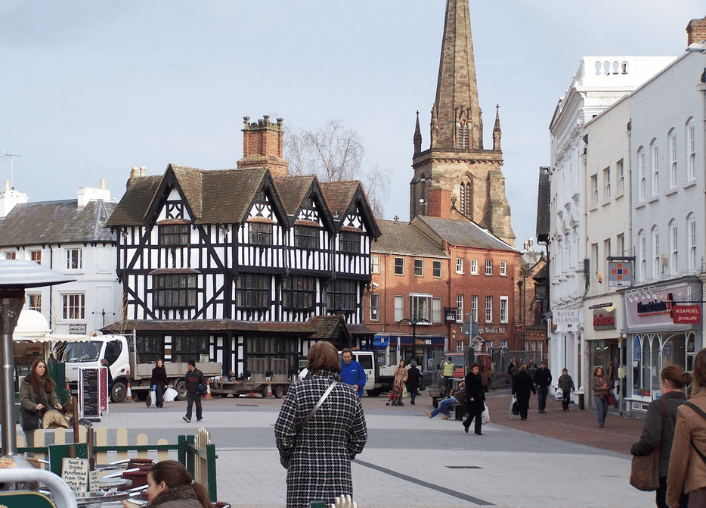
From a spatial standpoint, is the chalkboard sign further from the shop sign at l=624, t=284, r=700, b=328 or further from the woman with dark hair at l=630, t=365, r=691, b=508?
the woman with dark hair at l=630, t=365, r=691, b=508

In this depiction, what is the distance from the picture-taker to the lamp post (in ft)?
30.1

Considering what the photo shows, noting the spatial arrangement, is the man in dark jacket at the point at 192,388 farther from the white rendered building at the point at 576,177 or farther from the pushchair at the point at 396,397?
the white rendered building at the point at 576,177

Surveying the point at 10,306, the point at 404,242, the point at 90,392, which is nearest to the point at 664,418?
the point at 10,306

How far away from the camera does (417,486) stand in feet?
48.8

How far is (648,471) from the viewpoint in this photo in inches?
371

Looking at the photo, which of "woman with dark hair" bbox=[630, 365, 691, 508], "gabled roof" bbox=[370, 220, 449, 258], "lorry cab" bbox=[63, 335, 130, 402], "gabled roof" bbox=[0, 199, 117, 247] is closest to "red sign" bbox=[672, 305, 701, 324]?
"woman with dark hair" bbox=[630, 365, 691, 508]

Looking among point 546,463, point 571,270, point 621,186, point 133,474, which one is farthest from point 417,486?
point 571,270

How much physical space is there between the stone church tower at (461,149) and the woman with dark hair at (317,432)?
105 metres

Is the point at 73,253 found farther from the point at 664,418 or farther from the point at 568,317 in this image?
the point at 664,418

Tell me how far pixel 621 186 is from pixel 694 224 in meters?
7.05

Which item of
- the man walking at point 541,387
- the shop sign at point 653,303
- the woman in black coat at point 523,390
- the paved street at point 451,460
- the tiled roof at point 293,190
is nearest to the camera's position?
the paved street at point 451,460

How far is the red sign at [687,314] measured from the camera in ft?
91.1

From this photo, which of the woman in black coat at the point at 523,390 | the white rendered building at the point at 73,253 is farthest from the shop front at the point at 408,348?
the woman in black coat at the point at 523,390

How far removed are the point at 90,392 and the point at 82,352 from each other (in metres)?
10.9
